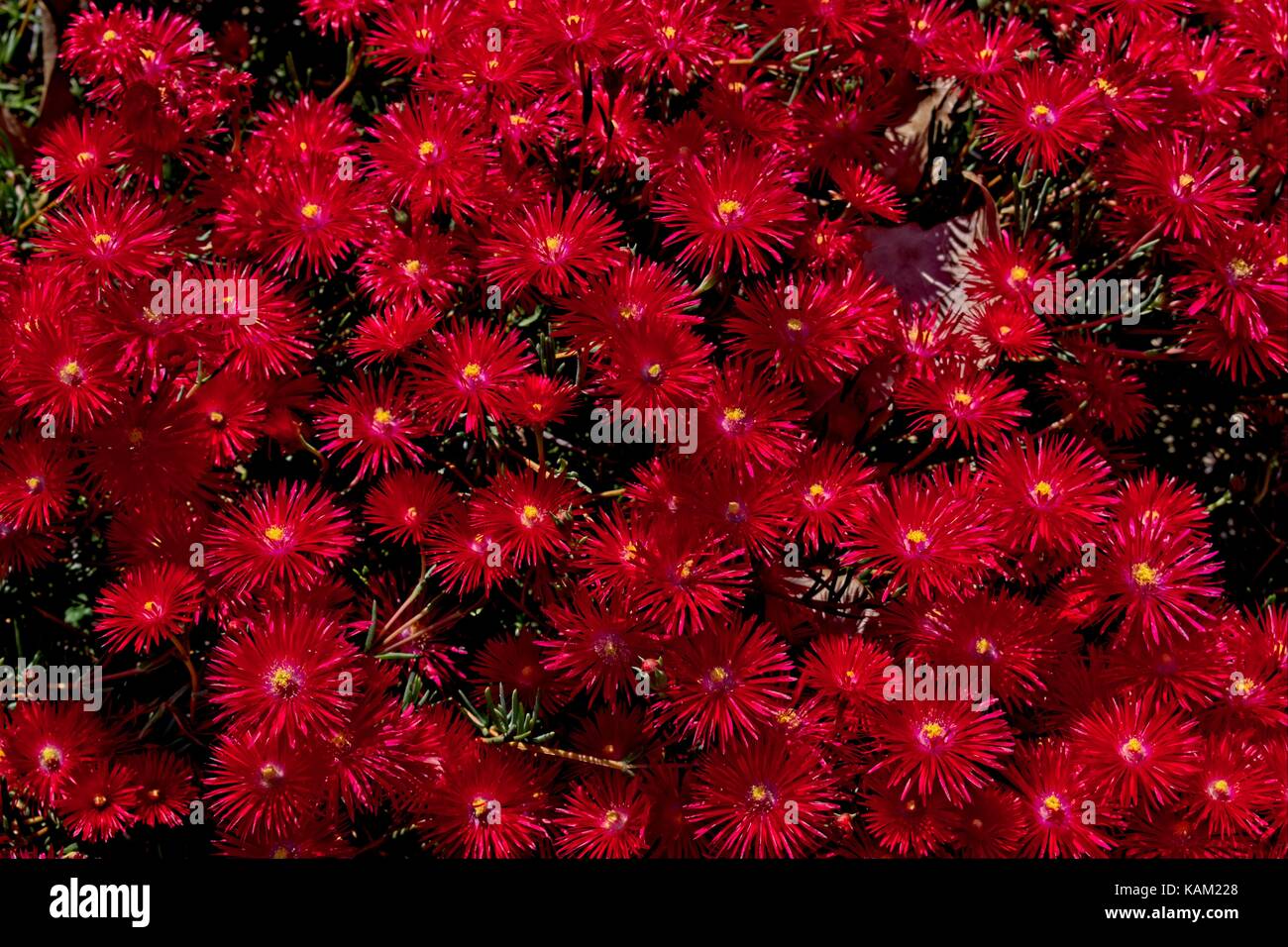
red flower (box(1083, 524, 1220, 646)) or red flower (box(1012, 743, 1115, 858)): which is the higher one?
red flower (box(1083, 524, 1220, 646))

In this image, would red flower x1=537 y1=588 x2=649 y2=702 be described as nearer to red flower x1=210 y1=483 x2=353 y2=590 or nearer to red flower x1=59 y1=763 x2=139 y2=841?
red flower x1=210 y1=483 x2=353 y2=590

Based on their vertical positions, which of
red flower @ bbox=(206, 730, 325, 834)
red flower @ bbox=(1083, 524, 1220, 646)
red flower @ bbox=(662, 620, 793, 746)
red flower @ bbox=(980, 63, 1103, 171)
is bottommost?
red flower @ bbox=(206, 730, 325, 834)

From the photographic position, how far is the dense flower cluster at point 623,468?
1.17m

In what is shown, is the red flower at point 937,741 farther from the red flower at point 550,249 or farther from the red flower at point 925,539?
the red flower at point 550,249

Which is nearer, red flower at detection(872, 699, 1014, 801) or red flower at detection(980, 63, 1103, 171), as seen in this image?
red flower at detection(872, 699, 1014, 801)

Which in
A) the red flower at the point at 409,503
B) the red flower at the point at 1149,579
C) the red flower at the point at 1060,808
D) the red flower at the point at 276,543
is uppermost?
the red flower at the point at 409,503

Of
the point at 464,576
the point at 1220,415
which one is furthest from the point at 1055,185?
the point at 464,576

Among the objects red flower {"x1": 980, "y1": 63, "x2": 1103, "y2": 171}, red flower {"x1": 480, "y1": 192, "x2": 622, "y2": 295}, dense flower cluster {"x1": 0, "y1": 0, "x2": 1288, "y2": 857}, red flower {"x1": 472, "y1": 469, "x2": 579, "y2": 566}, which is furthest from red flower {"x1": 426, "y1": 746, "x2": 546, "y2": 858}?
red flower {"x1": 980, "y1": 63, "x2": 1103, "y2": 171}

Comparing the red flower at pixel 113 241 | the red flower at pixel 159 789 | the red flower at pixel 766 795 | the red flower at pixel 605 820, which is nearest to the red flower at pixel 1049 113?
the red flower at pixel 766 795

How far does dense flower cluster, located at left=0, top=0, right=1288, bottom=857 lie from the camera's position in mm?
1175

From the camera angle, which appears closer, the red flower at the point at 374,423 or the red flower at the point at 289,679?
the red flower at the point at 289,679

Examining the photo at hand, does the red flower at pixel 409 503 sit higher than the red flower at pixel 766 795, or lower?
higher

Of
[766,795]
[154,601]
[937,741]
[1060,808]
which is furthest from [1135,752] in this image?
[154,601]
